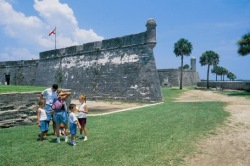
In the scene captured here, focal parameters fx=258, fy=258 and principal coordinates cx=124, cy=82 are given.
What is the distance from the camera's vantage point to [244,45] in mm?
28062

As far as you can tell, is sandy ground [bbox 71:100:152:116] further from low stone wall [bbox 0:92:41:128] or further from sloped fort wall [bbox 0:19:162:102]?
low stone wall [bbox 0:92:41:128]

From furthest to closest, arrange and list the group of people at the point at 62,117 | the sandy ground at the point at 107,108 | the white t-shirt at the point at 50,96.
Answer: the sandy ground at the point at 107,108
the white t-shirt at the point at 50,96
the group of people at the point at 62,117

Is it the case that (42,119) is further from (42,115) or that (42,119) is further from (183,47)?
(183,47)

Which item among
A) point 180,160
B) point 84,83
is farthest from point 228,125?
point 84,83

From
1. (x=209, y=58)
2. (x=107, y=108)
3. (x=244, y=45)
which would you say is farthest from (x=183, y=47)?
(x=107, y=108)

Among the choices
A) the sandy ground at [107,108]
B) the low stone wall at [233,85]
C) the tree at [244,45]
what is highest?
the tree at [244,45]

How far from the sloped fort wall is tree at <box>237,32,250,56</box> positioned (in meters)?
13.7

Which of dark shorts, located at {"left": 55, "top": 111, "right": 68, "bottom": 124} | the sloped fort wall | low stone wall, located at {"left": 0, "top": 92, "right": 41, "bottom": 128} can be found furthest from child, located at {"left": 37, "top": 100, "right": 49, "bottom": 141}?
the sloped fort wall

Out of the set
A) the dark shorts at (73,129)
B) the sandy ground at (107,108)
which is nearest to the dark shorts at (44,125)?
the dark shorts at (73,129)

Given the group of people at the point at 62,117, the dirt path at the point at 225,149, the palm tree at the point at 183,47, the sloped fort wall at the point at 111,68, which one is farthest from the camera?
the palm tree at the point at 183,47

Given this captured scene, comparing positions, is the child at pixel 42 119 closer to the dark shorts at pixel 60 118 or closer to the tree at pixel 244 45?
the dark shorts at pixel 60 118

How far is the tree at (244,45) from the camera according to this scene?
2764 cm

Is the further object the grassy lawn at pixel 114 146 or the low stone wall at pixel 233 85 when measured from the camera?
the low stone wall at pixel 233 85

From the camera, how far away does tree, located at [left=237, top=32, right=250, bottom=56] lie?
27.6 m
